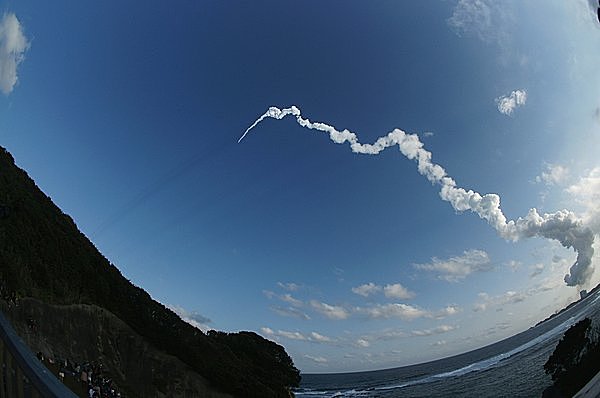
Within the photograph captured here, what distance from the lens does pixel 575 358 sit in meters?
36.4

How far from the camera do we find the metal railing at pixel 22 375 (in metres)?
2.14

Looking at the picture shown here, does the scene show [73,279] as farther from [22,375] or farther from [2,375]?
[22,375]

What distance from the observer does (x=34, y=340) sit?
22.3 meters

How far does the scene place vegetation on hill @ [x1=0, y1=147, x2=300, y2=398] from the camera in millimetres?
26594

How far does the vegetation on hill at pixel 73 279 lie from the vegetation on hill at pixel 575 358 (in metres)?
30.6

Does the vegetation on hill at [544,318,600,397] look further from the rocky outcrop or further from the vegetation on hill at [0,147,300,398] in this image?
the rocky outcrop

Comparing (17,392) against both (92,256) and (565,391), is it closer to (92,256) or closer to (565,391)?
(92,256)

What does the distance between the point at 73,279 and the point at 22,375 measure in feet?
115

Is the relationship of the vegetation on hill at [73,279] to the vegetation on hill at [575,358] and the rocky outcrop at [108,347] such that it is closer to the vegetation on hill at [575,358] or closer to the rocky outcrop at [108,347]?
the rocky outcrop at [108,347]

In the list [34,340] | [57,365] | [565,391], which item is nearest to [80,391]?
[57,365]

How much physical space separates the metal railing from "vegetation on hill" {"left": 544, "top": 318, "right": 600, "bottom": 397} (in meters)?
37.0

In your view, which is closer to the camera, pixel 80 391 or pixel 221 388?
pixel 80 391

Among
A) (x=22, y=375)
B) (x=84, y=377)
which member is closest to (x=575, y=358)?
(x=84, y=377)

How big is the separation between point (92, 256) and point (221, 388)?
1962 centimetres
